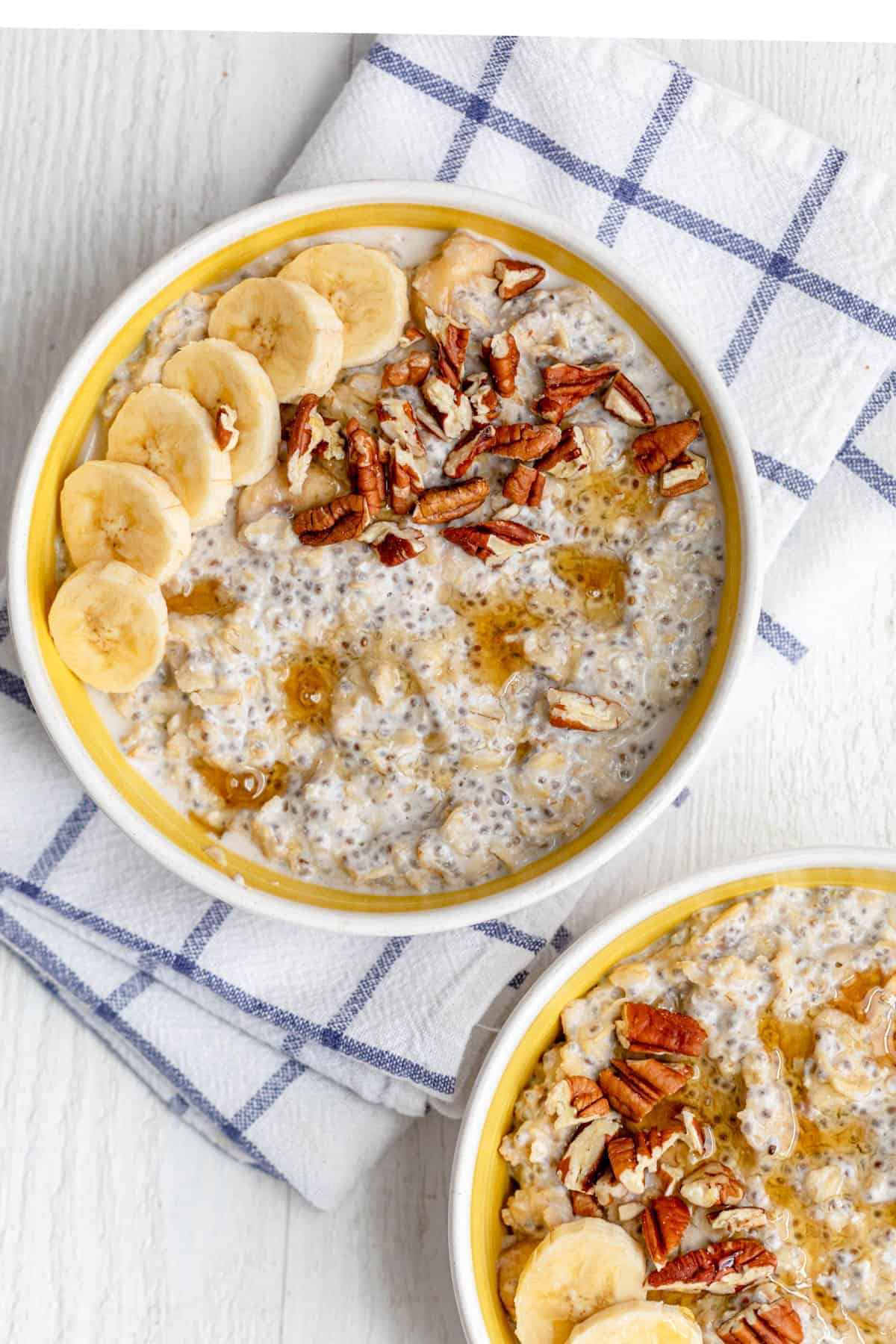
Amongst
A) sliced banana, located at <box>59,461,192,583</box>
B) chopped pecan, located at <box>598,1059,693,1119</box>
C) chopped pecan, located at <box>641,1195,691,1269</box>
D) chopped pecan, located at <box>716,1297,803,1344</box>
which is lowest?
chopped pecan, located at <box>716,1297,803,1344</box>

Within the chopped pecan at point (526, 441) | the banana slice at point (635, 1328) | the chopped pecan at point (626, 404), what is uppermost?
the chopped pecan at point (626, 404)

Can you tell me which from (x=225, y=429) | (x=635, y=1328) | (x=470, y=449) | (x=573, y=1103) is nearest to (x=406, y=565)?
(x=470, y=449)

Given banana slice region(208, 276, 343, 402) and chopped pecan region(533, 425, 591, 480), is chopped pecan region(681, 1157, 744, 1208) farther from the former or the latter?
banana slice region(208, 276, 343, 402)

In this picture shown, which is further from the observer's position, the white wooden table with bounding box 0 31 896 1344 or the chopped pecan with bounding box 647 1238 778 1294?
the white wooden table with bounding box 0 31 896 1344

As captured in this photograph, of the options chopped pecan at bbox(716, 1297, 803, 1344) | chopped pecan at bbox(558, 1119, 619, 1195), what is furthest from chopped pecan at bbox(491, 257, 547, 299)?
chopped pecan at bbox(716, 1297, 803, 1344)

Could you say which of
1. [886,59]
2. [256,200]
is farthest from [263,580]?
[886,59]

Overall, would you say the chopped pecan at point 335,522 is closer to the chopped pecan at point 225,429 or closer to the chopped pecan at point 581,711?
the chopped pecan at point 225,429

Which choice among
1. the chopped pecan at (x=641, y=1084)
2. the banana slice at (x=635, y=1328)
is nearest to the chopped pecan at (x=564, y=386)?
the chopped pecan at (x=641, y=1084)

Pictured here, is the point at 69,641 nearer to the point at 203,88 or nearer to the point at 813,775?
the point at 203,88
